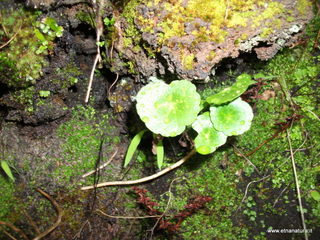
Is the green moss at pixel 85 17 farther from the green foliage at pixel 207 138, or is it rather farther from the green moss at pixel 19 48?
the green foliage at pixel 207 138

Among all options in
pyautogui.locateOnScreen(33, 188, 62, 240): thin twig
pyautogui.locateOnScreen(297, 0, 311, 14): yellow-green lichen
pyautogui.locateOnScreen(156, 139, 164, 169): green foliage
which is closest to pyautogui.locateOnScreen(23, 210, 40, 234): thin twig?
pyautogui.locateOnScreen(33, 188, 62, 240): thin twig

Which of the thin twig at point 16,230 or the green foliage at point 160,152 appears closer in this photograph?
Answer: the green foliage at point 160,152

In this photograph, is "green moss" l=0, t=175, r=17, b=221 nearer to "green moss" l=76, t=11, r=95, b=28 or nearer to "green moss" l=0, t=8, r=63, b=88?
"green moss" l=0, t=8, r=63, b=88

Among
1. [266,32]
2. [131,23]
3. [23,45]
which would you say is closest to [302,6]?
[266,32]

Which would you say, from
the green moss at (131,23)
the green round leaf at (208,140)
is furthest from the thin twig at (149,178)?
the green moss at (131,23)

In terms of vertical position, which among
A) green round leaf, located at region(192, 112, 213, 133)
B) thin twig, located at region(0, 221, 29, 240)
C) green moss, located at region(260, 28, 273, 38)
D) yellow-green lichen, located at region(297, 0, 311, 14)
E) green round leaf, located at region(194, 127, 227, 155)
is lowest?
thin twig, located at region(0, 221, 29, 240)

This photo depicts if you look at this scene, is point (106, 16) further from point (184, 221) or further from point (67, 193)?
point (184, 221)

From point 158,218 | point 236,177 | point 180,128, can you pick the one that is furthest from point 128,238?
point 180,128
